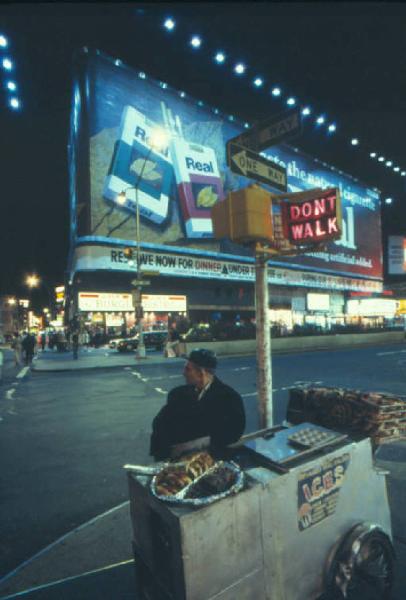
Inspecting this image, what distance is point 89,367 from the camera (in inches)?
670

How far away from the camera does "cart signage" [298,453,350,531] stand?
226cm

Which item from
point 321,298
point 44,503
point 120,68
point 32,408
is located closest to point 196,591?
point 44,503

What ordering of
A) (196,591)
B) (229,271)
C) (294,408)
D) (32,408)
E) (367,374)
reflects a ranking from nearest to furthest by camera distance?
(196,591)
(294,408)
(32,408)
(367,374)
(229,271)

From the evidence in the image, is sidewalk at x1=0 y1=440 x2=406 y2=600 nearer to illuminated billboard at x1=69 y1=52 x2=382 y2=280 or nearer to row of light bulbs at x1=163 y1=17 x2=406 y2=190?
illuminated billboard at x1=69 y1=52 x2=382 y2=280

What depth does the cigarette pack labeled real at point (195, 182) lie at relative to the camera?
31734 mm

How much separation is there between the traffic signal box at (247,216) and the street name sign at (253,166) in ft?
1.54

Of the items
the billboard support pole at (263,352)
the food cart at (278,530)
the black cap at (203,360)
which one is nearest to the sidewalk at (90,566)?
the food cart at (278,530)

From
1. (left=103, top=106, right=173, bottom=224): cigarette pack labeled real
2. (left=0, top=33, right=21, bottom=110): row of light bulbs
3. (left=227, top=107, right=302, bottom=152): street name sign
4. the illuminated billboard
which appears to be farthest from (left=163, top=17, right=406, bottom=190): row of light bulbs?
(left=227, top=107, right=302, bottom=152): street name sign

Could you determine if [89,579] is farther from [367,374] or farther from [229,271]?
[229,271]

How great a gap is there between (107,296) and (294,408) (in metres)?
27.7

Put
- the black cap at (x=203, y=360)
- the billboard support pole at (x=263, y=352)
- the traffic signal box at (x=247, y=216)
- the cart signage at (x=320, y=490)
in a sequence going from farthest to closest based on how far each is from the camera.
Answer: the billboard support pole at (x=263, y=352), the traffic signal box at (x=247, y=216), the black cap at (x=203, y=360), the cart signage at (x=320, y=490)

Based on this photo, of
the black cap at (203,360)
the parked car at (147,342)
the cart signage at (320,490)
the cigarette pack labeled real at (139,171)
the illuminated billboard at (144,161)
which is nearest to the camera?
the cart signage at (320,490)

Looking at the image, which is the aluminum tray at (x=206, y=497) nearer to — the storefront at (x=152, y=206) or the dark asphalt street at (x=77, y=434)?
the dark asphalt street at (x=77, y=434)

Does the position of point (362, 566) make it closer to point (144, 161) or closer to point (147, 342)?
point (147, 342)
